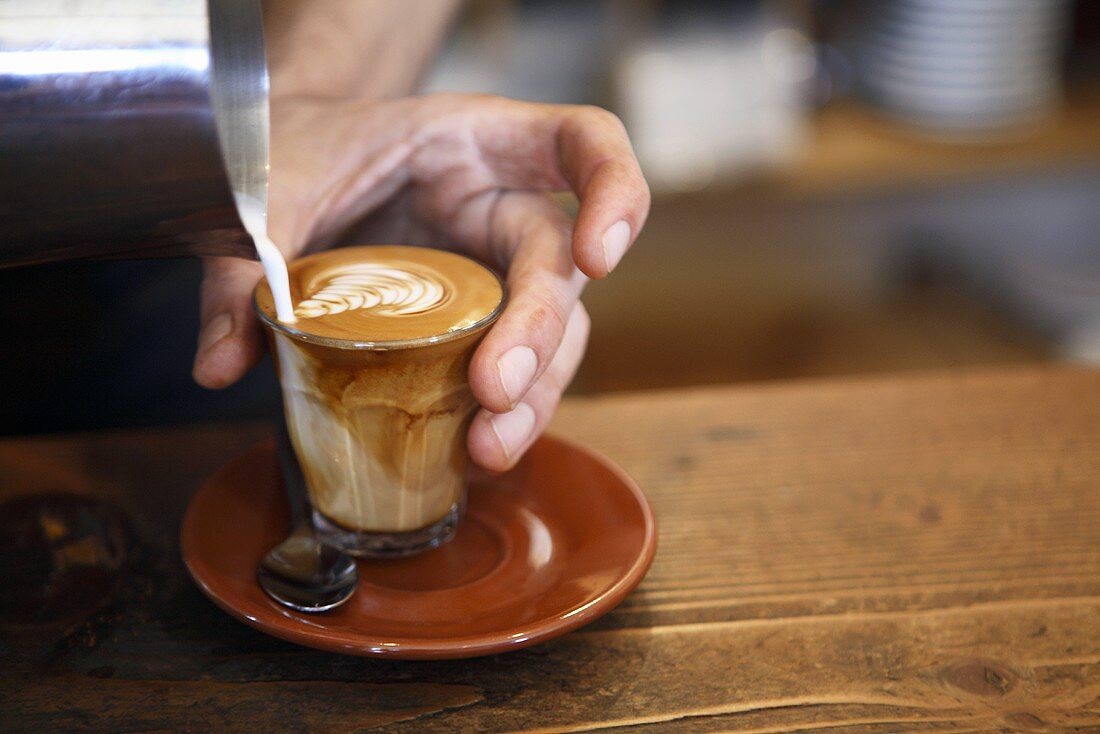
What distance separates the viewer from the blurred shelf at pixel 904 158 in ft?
7.57

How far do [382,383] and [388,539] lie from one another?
15cm

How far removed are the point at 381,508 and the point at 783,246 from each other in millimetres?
2242

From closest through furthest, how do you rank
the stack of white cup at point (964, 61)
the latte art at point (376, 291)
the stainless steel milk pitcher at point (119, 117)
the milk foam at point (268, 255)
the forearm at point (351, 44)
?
1. the stainless steel milk pitcher at point (119, 117)
2. the milk foam at point (268, 255)
3. the latte art at point (376, 291)
4. the forearm at point (351, 44)
5. the stack of white cup at point (964, 61)

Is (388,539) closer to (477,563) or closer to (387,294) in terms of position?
(477,563)

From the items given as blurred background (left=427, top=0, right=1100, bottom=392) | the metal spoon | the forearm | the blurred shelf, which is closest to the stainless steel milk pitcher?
the metal spoon

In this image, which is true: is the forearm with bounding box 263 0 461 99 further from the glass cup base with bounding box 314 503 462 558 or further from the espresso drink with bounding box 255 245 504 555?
the glass cup base with bounding box 314 503 462 558

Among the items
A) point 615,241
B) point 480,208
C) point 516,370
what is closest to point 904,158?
point 480,208

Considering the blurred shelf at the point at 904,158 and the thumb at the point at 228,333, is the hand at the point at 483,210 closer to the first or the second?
the thumb at the point at 228,333

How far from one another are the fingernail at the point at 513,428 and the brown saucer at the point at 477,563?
8 cm

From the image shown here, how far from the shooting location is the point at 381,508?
2.56 feet

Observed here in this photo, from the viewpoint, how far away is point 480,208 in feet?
3.18

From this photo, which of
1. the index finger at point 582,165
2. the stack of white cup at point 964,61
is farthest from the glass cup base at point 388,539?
the stack of white cup at point 964,61

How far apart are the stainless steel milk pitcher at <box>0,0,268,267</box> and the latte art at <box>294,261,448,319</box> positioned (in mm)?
136

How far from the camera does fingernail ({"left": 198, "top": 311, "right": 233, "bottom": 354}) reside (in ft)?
2.56
